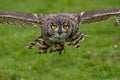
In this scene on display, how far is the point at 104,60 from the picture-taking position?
1399 cm

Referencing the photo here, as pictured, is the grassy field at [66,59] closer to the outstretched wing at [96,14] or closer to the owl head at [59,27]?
the outstretched wing at [96,14]

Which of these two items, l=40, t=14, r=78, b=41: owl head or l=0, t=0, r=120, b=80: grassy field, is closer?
l=40, t=14, r=78, b=41: owl head

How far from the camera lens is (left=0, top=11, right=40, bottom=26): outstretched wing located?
11.3 meters

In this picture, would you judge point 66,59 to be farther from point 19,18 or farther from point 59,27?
point 59,27

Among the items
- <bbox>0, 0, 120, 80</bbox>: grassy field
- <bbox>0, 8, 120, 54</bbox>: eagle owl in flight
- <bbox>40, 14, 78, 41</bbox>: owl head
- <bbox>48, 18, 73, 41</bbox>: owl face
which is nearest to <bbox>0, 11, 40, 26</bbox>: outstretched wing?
<bbox>0, 8, 120, 54</bbox>: eagle owl in flight

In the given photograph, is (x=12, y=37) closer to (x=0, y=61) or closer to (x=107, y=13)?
(x=0, y=61)

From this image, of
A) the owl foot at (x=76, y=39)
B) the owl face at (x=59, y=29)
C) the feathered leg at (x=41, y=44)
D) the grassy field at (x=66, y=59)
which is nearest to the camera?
the owl face at (x=59, y=29)

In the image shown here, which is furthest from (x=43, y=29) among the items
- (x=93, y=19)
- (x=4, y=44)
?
(x=4, y=44)

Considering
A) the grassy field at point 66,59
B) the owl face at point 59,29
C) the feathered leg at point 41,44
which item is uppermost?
the owl face at point 59,29

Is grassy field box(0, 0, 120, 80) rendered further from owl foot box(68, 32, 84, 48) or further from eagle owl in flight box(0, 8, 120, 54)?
owl foot box(68, 32, 84, 48)

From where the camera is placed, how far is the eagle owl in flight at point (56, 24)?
11.0 metres

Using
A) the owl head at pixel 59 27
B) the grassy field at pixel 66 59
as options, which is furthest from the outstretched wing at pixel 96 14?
the grassy field at pixel 66 59

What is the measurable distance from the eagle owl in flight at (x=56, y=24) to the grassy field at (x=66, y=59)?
129 centimetres

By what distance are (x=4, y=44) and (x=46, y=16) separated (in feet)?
13.2
